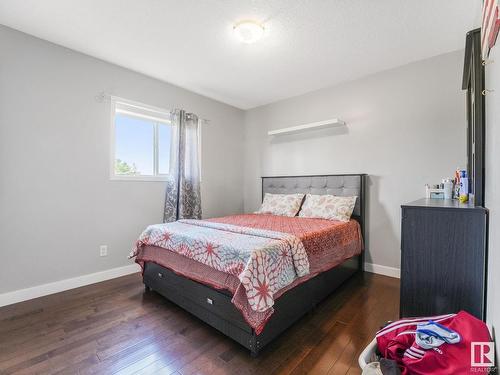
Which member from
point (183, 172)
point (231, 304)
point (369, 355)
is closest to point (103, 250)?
point (183, 172)

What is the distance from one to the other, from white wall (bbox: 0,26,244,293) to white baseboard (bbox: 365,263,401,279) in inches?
112

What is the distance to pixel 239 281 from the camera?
159 cm

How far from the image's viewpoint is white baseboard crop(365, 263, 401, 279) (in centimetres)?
295

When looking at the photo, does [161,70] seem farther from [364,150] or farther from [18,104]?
[364,150]

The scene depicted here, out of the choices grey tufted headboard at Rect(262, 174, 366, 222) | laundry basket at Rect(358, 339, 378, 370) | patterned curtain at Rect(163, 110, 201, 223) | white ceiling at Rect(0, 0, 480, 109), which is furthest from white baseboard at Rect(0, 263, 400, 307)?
white ceiling at Rect(0, 0, 480, 109)

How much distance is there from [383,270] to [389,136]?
163 centimetres

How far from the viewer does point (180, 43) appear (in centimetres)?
246

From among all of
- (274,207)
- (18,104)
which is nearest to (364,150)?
(274,207)

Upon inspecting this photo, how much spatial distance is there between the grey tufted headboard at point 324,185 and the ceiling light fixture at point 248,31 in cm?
195

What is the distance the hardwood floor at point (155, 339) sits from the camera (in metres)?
1.49

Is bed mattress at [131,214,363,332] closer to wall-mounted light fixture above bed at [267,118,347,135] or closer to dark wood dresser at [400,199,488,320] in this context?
dark wood dresser at [400,199,488,320]

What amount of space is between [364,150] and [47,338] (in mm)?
3590

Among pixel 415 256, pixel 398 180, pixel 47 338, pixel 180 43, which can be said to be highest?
pixel 180 43

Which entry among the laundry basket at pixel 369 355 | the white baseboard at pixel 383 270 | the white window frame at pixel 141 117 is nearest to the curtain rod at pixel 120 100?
the white window frame at pixel 141 117
